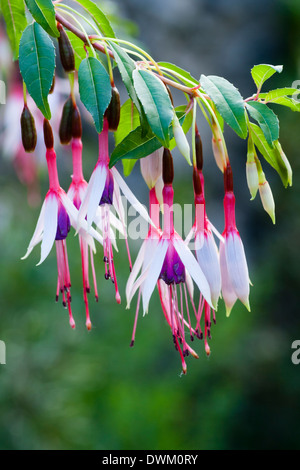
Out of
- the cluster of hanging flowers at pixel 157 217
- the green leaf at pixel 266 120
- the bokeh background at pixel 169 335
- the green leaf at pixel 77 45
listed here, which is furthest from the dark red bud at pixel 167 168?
the bokeh background at pixel 169 335

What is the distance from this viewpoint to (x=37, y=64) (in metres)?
0.52

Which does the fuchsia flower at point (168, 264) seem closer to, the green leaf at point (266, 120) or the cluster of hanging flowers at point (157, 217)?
the cluster of hanging flowers at point (157, 217)

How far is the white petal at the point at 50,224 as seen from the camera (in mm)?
612

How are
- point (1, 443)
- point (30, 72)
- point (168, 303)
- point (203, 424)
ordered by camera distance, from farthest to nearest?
1. point (203, 424)
2. point (1, 443)
3. point (168, 303)
4. point (30, 72)

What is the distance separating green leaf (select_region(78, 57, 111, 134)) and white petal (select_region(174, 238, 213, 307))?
16cm

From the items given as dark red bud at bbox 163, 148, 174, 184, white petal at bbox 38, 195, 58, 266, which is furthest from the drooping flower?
dark red bud at bbox 163, 148, 174, 184

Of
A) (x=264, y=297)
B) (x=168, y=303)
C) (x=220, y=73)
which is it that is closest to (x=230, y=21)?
(x=220, y=73)

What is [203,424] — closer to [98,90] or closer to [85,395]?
[85,395]

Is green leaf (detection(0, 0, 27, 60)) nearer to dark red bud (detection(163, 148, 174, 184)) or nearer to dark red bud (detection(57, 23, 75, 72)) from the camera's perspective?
dark red bud (detection(57, 23, 75, 72))

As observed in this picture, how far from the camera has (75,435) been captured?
1.66 meters

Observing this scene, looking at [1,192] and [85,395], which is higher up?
[1,192]

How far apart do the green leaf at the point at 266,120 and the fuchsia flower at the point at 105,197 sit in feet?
0.50

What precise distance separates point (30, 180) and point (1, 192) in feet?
3.31

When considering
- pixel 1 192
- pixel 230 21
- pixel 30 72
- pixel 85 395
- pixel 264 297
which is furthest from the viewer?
pixel 230 21
